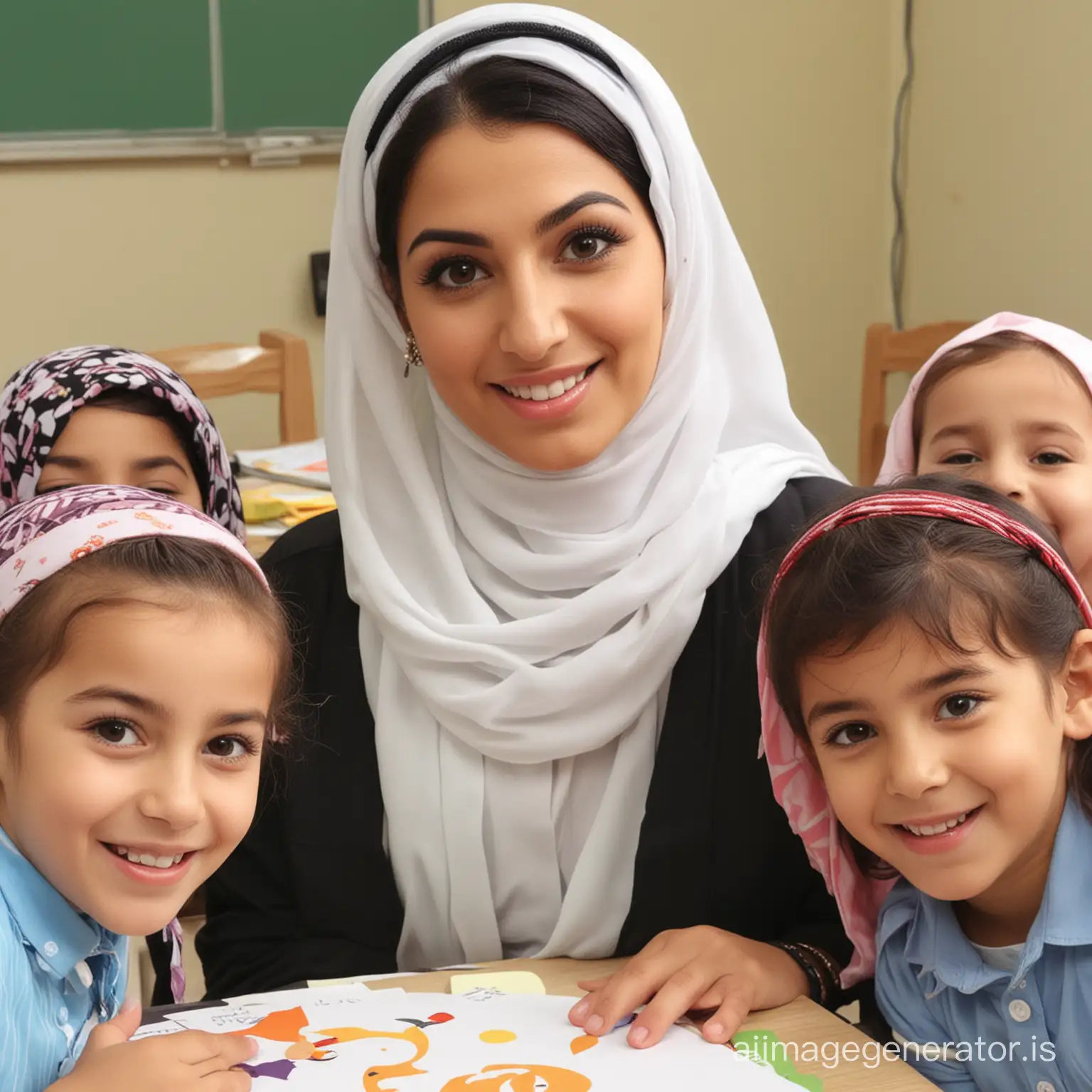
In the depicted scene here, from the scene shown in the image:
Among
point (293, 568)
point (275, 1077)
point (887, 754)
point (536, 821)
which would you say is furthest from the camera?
point (293, 568)

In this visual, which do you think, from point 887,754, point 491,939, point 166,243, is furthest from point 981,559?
point 166,243

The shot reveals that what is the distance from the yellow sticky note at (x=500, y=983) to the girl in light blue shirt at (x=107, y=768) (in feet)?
0.68

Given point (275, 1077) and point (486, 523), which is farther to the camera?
point (486, 523)

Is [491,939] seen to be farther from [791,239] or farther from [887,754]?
[791,239]

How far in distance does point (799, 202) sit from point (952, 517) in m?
3.42

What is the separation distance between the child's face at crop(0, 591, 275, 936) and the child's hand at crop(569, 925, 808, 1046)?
1.11ft

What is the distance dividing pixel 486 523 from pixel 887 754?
540 millimetres

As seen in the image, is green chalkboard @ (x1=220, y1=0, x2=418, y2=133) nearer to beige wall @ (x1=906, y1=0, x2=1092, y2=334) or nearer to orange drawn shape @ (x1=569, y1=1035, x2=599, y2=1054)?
beige wall @ (x1=906, y1=0, x2=1092, y2=334)

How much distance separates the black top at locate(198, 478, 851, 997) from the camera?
147cm

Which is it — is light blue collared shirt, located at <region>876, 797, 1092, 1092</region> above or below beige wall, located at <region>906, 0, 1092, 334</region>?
below

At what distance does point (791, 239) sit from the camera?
4.52m

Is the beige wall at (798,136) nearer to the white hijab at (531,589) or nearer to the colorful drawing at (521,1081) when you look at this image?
the white hijab at (531,589)

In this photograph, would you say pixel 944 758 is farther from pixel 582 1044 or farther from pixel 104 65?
pixel 104 65

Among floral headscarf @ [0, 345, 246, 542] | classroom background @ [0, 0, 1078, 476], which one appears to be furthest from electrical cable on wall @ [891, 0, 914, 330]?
floral headscarf @ [0, 345, 246, 542]
